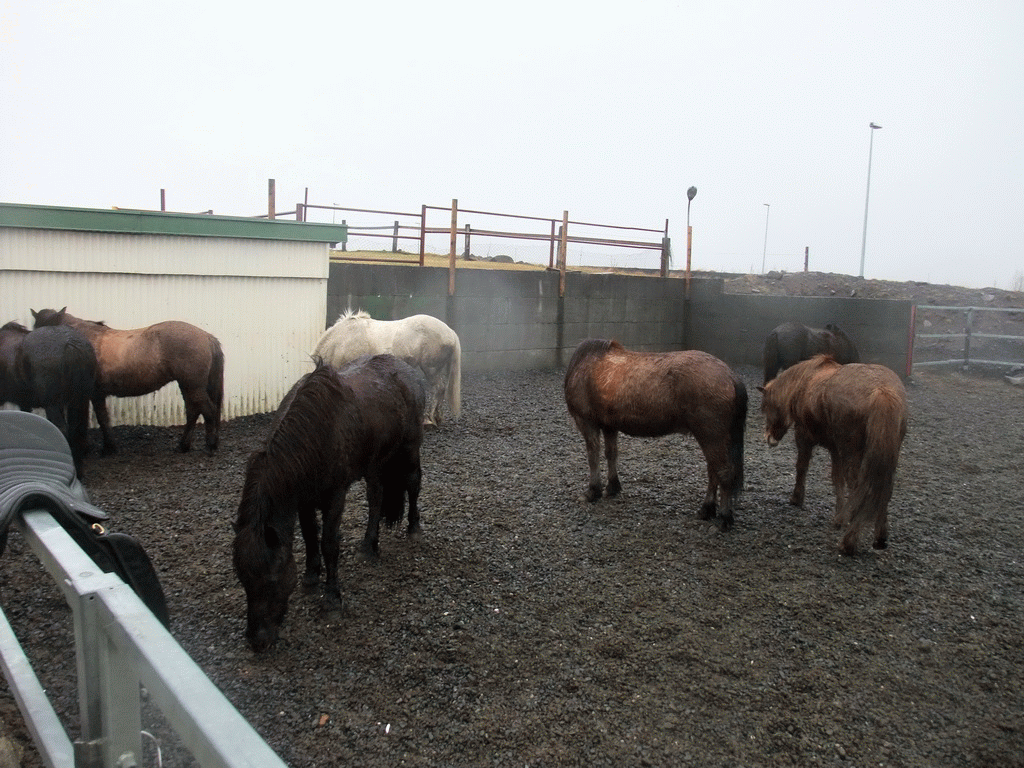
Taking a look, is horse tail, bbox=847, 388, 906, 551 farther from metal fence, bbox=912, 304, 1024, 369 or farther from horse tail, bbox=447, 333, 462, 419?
→ metal fence, bbox=912, 304, 1024, 369

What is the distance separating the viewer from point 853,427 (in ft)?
16.6

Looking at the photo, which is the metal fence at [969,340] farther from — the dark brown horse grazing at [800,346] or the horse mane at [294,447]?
the horse mane at [294,447]

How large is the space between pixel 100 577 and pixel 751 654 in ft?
10.5

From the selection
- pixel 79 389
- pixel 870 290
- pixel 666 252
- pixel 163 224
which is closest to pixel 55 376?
pixel 79 389

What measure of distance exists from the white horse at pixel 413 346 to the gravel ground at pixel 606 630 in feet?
7.20

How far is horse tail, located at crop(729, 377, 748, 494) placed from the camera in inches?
216

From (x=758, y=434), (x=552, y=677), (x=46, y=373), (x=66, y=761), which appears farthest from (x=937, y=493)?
(x=46, y=373)

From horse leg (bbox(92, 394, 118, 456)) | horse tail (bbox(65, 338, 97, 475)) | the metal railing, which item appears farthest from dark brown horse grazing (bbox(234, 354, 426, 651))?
horse leg (bbox(92, 394, 118, 456))

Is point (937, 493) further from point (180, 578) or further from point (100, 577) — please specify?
point (100, 577)

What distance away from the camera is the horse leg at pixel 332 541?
13.2 feet

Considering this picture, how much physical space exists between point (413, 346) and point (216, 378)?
2211mm

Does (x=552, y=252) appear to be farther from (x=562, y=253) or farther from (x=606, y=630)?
(x=606, y=630)

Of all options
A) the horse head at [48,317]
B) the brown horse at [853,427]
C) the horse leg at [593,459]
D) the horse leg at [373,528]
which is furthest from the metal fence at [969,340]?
the horse head at [48,317]

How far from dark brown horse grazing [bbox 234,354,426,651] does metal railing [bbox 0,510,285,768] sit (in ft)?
5.74
